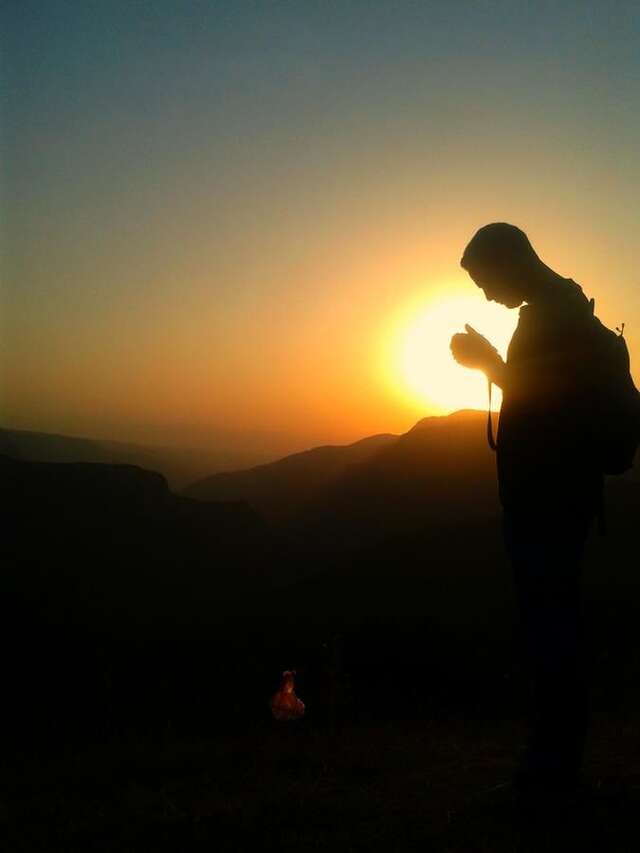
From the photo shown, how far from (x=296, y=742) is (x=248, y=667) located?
8.24 feet

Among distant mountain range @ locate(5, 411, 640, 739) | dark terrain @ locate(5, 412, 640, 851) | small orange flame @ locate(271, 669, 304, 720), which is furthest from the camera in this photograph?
distant mountain range @ locate(5, 411, 640, 739)

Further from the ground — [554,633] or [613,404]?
[613,404]

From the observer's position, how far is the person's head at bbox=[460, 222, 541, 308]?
11.9ft

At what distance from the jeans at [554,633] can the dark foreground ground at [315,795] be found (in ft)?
0.68

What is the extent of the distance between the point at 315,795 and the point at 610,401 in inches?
84.2

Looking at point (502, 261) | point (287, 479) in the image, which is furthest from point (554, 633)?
point (287, 479)

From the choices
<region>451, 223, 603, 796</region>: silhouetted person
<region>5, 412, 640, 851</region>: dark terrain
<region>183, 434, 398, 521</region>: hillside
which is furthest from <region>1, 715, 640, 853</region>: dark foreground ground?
<region>183, 434, 398, 521</region>: hillside

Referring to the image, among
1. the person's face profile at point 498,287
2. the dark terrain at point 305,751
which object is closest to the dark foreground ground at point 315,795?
the dark terrain at point 305,751

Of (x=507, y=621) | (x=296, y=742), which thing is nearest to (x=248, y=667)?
(x=296, y=742)

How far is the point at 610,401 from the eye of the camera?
3.40 meters

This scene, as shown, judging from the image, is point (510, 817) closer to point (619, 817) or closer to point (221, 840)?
point (619, 817)

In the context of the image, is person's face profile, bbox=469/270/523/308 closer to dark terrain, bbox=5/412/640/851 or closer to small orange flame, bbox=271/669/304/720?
dark terrain, bbox=5/412/640/851

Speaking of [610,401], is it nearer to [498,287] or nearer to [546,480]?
[546,480]

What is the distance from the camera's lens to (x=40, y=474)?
7719 cm
